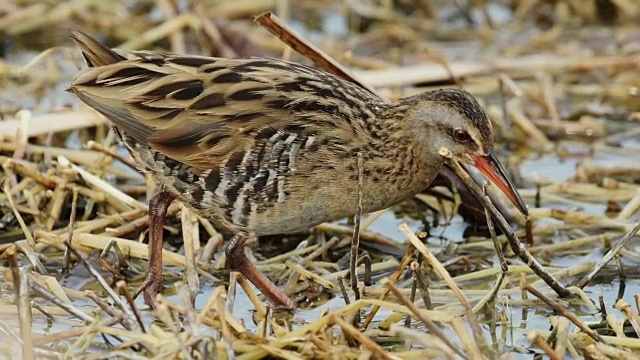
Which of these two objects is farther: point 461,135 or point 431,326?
point 461,135

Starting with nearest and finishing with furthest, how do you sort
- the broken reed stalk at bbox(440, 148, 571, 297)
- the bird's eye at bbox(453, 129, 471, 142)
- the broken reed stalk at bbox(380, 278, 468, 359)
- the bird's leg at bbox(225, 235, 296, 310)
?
1. the broken reed stalk at bbox(380, 278, 468, 359)
2. the broken reed stalk at bbox(440, 148, 571, 297)
3. the bird's eye at bbox(453, 129, 471, 142)
4. the bird's leg at bbox(225, 235, 296, 310)

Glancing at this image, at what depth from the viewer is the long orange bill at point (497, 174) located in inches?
190

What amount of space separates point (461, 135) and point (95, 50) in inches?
60.7

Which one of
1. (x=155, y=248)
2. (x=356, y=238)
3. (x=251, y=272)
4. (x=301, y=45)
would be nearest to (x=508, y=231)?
(x=356, y=238)

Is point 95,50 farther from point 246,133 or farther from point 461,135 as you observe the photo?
point 461,135

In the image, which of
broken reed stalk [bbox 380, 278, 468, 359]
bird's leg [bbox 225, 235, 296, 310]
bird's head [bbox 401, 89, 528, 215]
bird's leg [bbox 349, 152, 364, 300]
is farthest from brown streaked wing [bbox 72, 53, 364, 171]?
broken reed stalk [bbox 380, 278, 468, 359]

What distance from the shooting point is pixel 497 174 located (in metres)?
4.84

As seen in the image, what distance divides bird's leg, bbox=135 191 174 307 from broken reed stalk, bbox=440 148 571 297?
119 cm

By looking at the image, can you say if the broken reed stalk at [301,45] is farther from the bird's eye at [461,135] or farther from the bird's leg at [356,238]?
the bird's leg at [356,238]

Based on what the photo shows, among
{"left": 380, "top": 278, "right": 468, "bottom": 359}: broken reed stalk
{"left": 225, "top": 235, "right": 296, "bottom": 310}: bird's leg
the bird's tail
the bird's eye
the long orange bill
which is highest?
the bird's tail

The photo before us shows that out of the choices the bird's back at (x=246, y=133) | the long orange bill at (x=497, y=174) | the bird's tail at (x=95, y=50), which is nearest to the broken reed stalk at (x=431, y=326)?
the bird's back at (x=246, y=133)

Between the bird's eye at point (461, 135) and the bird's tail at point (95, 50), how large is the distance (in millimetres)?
1403

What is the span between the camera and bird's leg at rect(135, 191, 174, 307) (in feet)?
16.2

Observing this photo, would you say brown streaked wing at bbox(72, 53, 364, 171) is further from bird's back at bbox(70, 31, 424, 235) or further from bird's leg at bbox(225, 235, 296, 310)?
bird's leg at bbox(225, 235, 296, 310)
